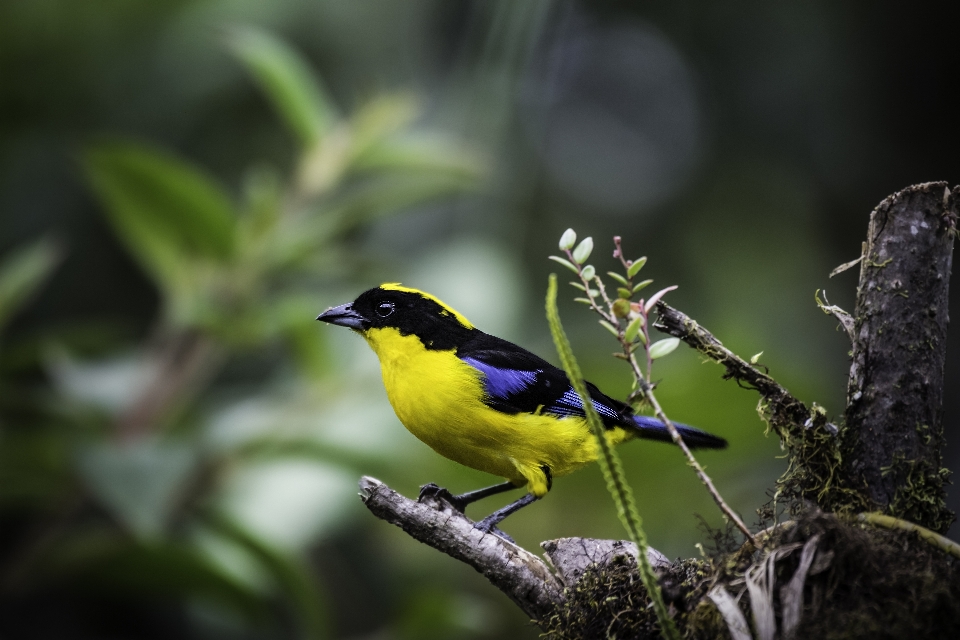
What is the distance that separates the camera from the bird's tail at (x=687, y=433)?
2.83m

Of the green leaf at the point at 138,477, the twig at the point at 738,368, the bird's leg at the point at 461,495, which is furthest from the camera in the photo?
the green leaf at the point at 138,477

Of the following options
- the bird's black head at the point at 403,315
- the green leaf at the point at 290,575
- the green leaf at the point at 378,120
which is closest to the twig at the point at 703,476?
the bird's black head at the point at 403,315

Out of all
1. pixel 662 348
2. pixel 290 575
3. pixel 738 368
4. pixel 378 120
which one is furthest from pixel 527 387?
pixel 378 120

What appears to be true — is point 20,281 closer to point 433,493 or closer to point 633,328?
point 433,493

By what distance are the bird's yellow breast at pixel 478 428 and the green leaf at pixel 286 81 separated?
1676mm

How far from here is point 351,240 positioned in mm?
6133

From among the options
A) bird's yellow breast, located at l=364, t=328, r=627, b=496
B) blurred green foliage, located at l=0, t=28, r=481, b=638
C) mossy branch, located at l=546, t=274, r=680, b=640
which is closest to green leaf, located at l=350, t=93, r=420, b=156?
blurred green foliage, located at l=0, t=28, r=481, b=638

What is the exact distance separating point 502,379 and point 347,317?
67 cm

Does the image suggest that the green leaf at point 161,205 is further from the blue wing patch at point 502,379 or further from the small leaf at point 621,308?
the small leaf at point 621,308

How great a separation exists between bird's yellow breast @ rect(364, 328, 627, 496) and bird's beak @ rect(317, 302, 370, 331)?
12.7 inches

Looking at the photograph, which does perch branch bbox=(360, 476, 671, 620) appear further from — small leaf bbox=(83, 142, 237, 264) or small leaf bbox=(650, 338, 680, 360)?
small leaf bbox=(83, 142, 237, 264)

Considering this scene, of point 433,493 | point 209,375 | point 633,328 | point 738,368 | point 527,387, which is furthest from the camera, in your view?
point 209,375

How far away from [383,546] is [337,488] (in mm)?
1219

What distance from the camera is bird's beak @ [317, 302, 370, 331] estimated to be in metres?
3.16
